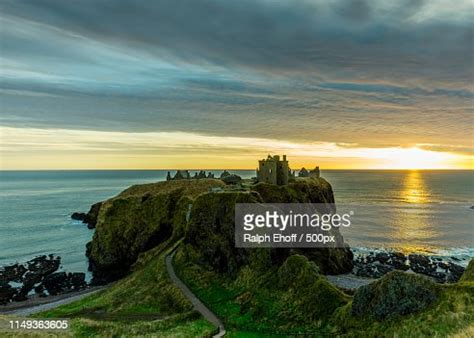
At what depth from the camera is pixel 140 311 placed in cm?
5334

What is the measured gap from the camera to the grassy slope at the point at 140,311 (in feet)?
141

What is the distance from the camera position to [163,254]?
76062 mm

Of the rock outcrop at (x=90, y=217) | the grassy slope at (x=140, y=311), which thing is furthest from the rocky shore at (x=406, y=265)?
the rock outcrop at (x=90, y=217)

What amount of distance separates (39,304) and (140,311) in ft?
89.8

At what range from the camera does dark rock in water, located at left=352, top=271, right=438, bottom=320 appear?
34.3 metres

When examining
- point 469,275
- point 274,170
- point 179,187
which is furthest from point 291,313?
point 179,187

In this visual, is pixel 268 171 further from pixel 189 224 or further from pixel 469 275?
pixel 469 275

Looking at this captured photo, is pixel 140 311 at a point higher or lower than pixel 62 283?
higher

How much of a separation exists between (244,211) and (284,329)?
26381 mm

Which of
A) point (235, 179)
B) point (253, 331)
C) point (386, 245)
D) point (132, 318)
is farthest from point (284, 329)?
point (386, 245)

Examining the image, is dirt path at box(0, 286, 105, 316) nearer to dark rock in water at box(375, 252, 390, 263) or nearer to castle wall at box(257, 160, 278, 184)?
castle wall at box(257, 160, 278, 184)

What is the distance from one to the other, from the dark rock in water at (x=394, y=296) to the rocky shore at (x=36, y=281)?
6263 centimetres

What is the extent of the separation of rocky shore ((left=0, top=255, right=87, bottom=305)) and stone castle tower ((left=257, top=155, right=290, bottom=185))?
4801 cm

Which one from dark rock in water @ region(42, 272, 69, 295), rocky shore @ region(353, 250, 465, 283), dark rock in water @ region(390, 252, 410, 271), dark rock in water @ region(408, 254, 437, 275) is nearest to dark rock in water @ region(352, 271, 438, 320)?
rocky shore @ region(353, 250, 465, 283)
